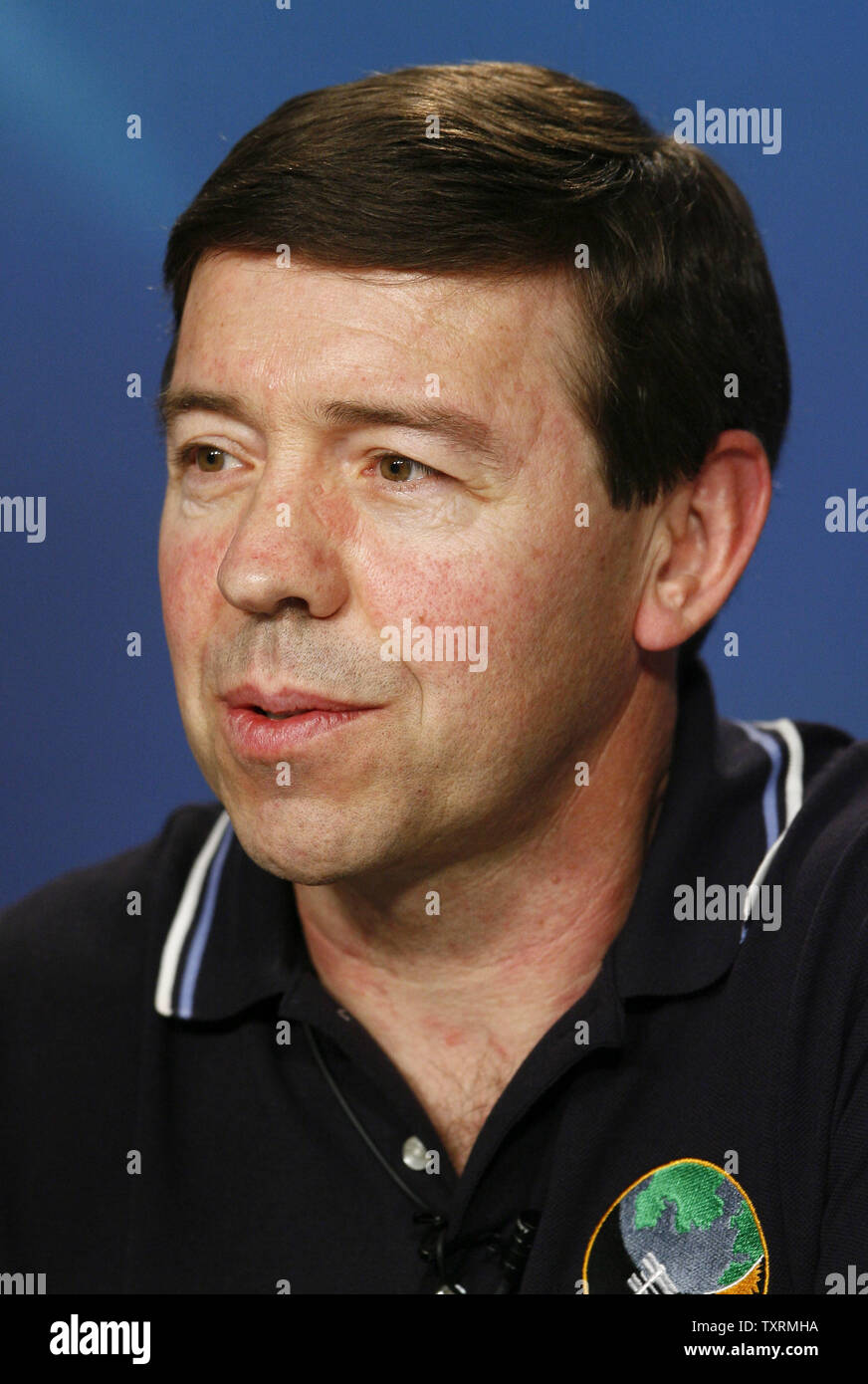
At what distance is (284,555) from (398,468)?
16cm

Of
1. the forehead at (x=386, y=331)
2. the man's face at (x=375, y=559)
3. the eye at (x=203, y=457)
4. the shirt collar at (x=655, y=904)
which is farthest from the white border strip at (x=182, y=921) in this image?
the forehead at (x=386, y=331)

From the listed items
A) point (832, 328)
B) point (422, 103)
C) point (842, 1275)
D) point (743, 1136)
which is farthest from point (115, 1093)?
point (832, 328)

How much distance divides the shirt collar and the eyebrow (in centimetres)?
48

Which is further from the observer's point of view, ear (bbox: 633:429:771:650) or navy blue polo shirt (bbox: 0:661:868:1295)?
ear (bbox: 633:429:771:650)

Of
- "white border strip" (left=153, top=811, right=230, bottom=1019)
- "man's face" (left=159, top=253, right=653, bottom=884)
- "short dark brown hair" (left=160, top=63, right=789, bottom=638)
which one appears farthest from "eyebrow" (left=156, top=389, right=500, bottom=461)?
"white border strip" (left=153, top=811, right=230, bottom=1019)

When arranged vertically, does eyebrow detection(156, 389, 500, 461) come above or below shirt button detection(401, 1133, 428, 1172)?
above

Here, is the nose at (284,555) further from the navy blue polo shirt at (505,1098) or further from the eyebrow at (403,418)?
the navy blue polo shirt at (505,1098)

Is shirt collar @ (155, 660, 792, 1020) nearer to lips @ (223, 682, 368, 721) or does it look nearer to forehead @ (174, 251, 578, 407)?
lips @ (223, 682, 368, 721)

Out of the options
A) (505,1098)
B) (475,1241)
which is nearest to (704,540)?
(505,1098)

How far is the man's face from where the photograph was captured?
1590 mm

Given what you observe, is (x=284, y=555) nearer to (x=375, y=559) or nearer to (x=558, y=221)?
(x=375, y=559)

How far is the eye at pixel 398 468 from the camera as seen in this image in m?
1.63

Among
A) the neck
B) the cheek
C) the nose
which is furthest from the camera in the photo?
the neck

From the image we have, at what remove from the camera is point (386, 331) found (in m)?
1.60
